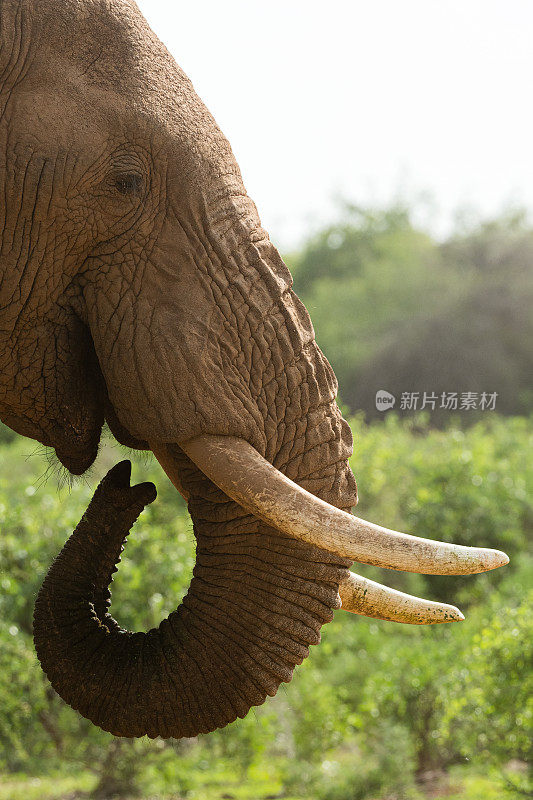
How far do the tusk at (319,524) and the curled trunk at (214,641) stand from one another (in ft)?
0.44

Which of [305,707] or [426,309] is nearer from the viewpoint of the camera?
[305,707]

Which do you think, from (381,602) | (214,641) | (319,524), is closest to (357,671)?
(381,602)

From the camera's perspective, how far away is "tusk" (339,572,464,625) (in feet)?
6.68

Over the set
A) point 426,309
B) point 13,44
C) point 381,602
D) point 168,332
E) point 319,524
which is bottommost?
point 426,309

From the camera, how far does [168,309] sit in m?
1.75

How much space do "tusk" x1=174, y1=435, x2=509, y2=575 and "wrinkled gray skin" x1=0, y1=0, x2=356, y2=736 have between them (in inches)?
2.9

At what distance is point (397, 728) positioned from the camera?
6.32m

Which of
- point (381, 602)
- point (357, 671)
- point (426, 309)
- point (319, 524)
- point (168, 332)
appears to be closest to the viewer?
point (319, 524)

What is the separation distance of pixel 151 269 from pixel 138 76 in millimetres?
353

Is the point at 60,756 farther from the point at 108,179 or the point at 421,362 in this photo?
the point at 421,362

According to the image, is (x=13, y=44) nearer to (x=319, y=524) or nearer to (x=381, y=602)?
(x=319, y=524)

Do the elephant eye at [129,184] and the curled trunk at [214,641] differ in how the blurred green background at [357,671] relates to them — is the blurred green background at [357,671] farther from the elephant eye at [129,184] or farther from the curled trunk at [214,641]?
the elephant eye at [129,184]

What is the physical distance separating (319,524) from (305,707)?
5.22 meters

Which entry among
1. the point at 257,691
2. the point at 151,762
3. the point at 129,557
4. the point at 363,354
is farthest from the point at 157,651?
the point at 363,354
